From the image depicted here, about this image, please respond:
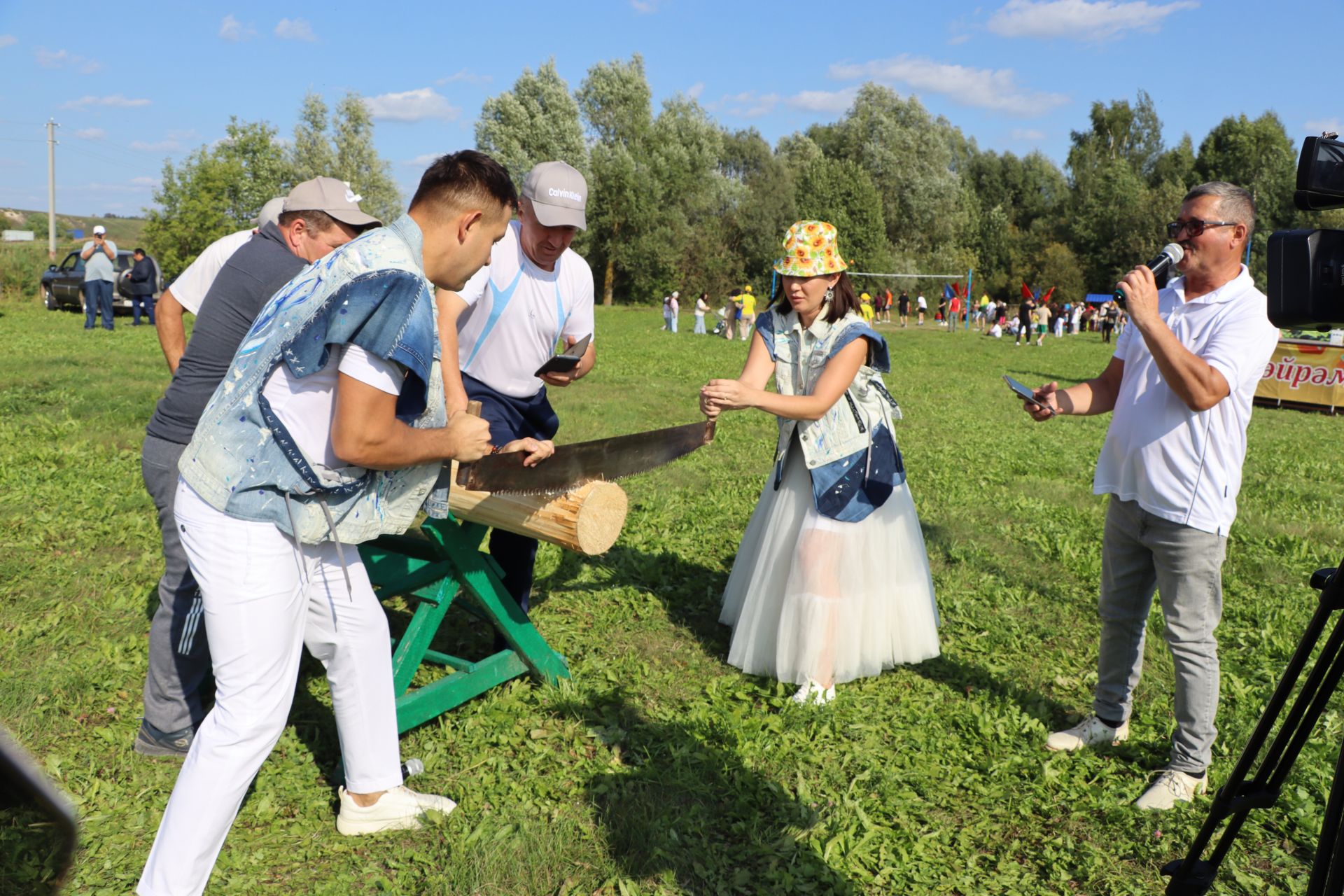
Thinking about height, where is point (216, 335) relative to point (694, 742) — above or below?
above

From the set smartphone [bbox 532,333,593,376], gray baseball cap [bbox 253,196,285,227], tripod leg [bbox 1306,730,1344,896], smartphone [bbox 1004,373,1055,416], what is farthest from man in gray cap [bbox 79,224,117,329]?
tripod leg [bbox 1306,730,1344,896]

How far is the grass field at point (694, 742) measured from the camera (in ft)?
11.3

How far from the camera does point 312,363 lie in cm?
263

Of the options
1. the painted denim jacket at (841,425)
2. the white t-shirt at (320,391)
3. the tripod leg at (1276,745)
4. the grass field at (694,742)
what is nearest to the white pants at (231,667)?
the white t-shirt at (320,391)

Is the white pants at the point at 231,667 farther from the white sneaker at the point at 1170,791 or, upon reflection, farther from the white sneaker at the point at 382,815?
the white sneaker at the point at 1170,791

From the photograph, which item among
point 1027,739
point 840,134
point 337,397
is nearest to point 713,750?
point 1027,739

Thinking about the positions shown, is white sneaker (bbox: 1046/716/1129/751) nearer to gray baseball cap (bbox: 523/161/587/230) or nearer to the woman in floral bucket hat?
the woman in floral bucket hat

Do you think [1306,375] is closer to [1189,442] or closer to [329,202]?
[1189,442]

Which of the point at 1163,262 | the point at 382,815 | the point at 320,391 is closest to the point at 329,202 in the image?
the point at 320,391

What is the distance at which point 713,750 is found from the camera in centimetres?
422

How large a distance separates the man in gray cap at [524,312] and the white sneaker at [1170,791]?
9.80ft

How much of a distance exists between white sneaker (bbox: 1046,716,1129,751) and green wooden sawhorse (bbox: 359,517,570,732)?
237 centimetres

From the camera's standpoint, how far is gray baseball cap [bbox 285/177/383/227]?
13.0 feet

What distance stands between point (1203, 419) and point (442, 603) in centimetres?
322
